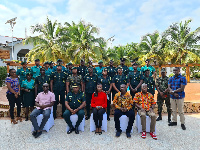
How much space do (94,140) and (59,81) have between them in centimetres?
230

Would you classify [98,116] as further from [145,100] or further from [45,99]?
[45,99]

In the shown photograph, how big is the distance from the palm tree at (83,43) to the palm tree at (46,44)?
102 centimetres

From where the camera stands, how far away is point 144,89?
4230 millimetres

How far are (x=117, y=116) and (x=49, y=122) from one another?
1957 mm

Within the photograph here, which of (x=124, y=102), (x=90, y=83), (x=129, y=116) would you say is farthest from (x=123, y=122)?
(x=90, y=83)

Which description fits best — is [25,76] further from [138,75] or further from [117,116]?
[138,75]

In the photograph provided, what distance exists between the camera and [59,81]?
5.18 metres

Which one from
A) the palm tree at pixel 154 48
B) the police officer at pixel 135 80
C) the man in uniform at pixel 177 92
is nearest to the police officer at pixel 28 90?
the police officer at pixel 135 80

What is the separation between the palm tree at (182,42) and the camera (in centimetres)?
1952

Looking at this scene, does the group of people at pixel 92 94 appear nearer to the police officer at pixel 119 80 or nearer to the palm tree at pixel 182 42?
the police officer at pixel 119 80

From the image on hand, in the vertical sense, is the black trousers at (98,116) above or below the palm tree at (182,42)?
below

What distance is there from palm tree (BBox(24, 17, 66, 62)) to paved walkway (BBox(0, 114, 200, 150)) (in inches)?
367

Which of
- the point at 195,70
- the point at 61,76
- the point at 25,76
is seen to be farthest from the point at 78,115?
the point at 195,70

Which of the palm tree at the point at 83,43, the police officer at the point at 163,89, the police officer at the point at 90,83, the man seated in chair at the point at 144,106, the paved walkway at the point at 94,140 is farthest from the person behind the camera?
the palm tree at the point at 83,43
